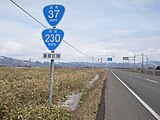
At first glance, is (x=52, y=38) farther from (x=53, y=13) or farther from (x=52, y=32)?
(x=53, y=13)

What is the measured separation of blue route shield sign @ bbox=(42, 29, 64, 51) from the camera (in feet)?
24.4

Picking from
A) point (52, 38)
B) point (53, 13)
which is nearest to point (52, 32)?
point (52, 38)

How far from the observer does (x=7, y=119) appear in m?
7.10

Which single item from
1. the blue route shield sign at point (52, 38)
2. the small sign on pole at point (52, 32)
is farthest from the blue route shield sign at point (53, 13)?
the blue route shield sign at point (52, 38)

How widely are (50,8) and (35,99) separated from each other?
449 centimetres

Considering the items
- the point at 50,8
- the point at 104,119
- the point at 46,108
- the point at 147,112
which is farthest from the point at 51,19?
the point at 147,112

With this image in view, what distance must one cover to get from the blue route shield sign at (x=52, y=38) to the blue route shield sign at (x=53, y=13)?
229 mm

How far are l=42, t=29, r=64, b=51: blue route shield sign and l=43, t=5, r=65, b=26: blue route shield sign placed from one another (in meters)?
0.23

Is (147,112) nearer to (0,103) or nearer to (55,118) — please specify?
(55,118)

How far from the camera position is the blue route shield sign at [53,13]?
732cm

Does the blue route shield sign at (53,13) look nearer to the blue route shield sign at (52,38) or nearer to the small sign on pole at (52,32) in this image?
the small sign on pole at (52,32)

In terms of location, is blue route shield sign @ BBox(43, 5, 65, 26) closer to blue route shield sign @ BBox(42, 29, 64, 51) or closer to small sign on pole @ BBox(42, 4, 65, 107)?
small sign on pole @ BBox(42, 4, 65, 107)

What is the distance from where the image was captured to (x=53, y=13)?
7.39m

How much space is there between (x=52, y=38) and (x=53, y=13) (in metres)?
0.70
